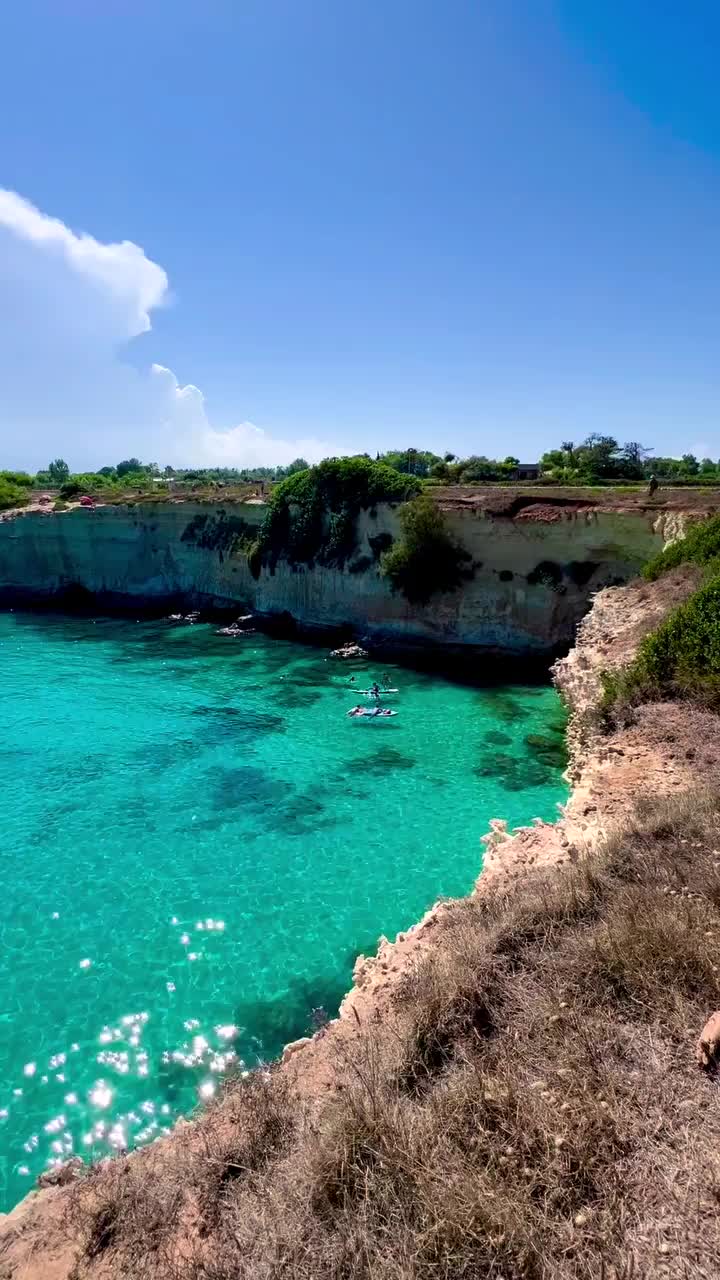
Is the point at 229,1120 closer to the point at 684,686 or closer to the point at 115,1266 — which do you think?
the point at 115,1266

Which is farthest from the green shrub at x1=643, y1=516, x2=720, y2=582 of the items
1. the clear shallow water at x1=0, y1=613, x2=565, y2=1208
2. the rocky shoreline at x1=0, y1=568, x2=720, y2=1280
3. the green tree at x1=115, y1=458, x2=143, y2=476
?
the green tree at x1=115, y1=458, x2=143, y2=476

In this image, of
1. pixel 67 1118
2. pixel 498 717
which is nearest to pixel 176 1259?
pixel 67 1118

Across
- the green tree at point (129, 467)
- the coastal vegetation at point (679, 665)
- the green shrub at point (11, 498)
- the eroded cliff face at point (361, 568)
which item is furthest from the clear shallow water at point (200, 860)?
the green tree at point (129, 467)

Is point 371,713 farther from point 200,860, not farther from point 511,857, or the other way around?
point 511,857

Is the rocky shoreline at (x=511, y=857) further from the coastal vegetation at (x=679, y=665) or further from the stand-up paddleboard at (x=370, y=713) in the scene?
the stand-up paddleboard at (x=370, y=713)

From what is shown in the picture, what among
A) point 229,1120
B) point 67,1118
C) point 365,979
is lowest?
point 67,1118

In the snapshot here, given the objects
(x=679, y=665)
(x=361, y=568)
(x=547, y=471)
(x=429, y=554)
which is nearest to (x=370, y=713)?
(x=429, y=554)

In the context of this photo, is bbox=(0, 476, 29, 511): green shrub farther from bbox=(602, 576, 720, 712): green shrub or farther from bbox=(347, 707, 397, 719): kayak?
bbox=(602, 576, 720, 712): green shrub
